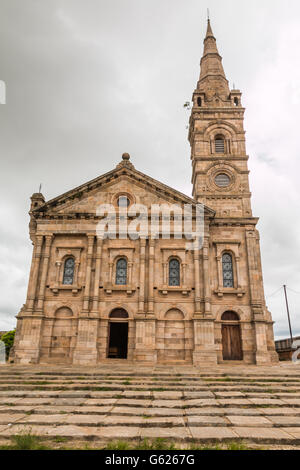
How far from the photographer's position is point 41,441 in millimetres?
7770

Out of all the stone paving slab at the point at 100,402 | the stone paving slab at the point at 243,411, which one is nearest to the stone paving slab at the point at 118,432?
the stone paving slab at the point at 100,402

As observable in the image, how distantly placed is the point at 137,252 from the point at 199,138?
12.1 metres

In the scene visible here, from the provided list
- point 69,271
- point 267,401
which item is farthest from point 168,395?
point 69,271

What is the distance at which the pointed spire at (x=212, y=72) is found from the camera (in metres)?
31.9

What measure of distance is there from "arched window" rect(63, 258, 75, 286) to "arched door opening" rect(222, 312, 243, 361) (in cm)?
1116

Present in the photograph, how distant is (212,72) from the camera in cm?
3294

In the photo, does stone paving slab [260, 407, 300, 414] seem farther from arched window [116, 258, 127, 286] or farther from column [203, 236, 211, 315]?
arched window [116, 258, 127, 286]

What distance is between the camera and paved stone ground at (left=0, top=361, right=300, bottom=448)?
27.3 ft

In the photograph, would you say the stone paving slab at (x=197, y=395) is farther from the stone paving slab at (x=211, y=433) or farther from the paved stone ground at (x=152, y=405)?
the stone paving slab at (x=211, y=433)

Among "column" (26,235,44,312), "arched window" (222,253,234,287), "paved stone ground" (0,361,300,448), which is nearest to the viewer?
"paved stone ground" (0,361,300,448)

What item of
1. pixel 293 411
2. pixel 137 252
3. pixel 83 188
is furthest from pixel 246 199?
pixel 293 411

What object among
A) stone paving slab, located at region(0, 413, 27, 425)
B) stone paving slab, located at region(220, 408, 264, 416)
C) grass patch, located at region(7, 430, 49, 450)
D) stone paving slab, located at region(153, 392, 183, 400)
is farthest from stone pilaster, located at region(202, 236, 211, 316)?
grass patch, located at region(7, 430, 49, 450)

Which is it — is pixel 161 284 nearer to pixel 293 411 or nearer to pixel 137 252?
pixel 137 252

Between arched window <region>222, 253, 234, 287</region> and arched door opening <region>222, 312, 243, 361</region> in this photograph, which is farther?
arched window <region>222, 253, 234, 287</region>
